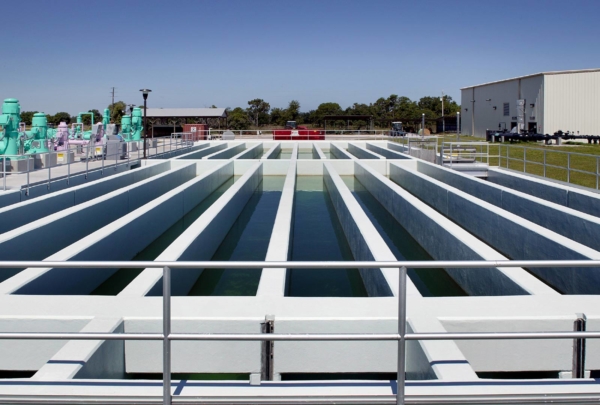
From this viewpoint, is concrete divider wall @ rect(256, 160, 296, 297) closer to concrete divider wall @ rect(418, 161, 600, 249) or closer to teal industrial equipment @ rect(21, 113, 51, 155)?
concrete divider wall @ rect(418, 161, 600, 249)

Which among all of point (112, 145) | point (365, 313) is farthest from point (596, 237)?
point (112, 145)

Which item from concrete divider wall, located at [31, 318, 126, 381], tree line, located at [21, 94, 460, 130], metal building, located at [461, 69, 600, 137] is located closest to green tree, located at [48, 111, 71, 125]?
tree line, located at [21, 94, 460, 130]

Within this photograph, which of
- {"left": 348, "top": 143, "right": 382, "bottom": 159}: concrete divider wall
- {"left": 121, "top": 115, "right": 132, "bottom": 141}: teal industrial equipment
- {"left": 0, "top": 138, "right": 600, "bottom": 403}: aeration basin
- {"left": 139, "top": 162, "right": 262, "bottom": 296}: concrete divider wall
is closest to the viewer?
{"left": 0, "top": 138, "right": 600, "bottom": 403}: aeration basin

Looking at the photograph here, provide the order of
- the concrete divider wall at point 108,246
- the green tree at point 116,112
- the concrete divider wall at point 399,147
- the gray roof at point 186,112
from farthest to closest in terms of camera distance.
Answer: the green tree at point 116,112
the gray roof at point 186,112
the concrete divider wall at point 399,147
the concrete divider wall at point 108,246

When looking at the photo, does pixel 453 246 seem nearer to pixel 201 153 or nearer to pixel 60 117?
pixel 201 153

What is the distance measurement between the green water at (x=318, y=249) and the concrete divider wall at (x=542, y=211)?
4023 mm

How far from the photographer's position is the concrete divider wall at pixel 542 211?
34.4ft

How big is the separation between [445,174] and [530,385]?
17.3 m

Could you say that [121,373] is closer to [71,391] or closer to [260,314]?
[260,314]

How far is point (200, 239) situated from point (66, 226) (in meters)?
2.79

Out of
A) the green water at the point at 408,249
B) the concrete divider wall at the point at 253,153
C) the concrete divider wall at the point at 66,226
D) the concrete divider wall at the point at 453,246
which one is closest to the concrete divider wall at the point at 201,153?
the concrete divider wall at the point at 253,153

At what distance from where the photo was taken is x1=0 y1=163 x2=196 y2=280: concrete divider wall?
942cm

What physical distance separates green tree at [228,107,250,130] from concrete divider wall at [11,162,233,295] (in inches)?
2267

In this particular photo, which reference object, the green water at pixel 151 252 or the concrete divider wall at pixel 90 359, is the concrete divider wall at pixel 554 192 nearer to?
the green water at pixel 151 252
